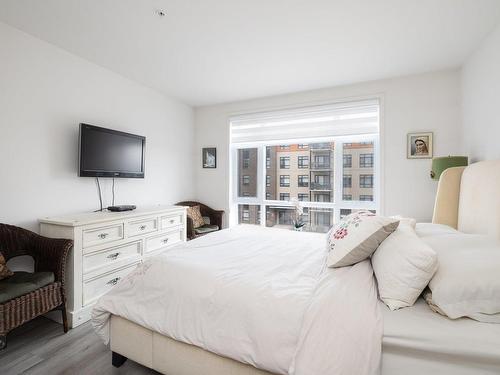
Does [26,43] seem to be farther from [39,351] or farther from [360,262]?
[360,262]

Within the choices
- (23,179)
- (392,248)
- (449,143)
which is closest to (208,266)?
(392,248)

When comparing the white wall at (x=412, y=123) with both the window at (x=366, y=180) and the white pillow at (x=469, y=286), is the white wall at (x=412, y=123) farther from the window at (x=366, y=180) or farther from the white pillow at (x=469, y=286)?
the white pillow at (x=469, y=286)

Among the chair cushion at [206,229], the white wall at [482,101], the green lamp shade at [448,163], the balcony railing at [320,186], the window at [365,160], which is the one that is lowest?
the chair cushion at [206,229]

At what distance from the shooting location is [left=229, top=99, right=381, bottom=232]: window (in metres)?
3.46

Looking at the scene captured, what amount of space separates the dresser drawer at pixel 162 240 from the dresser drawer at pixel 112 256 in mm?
136

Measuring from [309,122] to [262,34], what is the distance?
1.71 meters

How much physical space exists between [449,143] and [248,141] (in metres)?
2.73

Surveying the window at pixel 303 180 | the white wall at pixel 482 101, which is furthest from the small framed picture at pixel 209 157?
the white wall at pixel 482 101

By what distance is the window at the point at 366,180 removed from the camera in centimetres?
347

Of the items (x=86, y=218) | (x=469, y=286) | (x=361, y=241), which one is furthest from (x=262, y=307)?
(x=86, y=218)

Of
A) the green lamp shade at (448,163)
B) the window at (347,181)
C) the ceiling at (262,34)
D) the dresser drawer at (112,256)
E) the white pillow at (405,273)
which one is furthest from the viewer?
the window at (347,181)

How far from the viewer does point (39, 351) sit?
1.76 metres

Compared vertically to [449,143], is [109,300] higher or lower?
lower

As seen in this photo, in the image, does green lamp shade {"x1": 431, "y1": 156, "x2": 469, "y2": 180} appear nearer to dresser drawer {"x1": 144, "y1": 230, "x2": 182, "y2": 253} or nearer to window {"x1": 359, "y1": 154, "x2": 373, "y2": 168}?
window {"x1": 359, "y1": 154, "x2": 373, "y2": 168}
